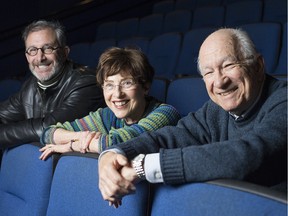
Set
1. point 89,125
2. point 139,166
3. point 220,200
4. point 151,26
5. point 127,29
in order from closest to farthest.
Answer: point 220,200 < point 139,166 < point 89,125 < point 151,26 < point 127,29

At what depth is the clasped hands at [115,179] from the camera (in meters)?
0.54

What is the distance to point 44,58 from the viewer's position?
3.74 feet

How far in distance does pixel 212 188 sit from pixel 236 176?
2.0 inches

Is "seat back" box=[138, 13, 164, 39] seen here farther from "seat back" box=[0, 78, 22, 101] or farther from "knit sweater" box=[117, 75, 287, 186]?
"knit sweater" box=[117, 75, 287, 186]

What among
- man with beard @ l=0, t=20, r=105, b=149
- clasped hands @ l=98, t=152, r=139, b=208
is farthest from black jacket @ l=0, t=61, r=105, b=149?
clasped hands @ l=98, t=152, r=139, b=208

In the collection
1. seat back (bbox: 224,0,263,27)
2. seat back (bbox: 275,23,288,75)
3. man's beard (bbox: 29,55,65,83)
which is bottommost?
man's beard (bbox: 29,55,65,83)

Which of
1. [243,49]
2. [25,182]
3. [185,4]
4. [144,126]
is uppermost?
[185,4]

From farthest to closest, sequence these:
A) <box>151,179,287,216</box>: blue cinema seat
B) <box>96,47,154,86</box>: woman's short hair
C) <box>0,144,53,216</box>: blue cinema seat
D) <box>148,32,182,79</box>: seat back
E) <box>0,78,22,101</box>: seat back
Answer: <box>148,32,182,79</box>: seat back, <box>0,78,22,101</box>: seat back, <box>96,47,154,86</box>: woman's short hair, <box>0,144,53,216</box>: blue cinema seat, <box>151,179,287,216</box>: blue cinema seat

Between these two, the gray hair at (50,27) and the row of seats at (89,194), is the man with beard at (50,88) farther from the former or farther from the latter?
the row of seats at (89,194)

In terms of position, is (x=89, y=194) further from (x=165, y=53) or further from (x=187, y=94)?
(x=165, y=53)

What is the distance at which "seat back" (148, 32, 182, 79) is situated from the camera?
1859 millimetres

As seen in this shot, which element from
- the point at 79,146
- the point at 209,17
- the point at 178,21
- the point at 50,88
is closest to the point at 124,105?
the point at 79,146

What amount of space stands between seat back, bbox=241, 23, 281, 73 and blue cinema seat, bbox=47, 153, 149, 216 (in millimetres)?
1003

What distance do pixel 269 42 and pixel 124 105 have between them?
2.66 feet
